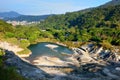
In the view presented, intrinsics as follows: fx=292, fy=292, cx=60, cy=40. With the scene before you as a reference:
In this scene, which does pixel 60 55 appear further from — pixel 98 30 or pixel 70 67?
pixel 98 30

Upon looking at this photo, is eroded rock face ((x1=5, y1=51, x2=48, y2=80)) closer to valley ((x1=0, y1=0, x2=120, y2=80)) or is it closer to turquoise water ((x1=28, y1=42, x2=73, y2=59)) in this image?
valley ((x1=0, y1=0, x2=120, y2=80))

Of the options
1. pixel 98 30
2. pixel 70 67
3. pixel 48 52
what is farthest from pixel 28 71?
pixel 98 30

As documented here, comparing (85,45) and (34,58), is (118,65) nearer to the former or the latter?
(34,58)

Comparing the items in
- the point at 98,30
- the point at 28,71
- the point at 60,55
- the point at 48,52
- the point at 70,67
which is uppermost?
the point at 98,30

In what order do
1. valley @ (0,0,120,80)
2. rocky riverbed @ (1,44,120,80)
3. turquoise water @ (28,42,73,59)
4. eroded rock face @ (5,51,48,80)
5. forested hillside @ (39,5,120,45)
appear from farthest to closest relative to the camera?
forested hillside @ (39,5,120,45)
turquoise water @ (28,42,73,59)
valley @ (0,0,120,80)
rocky riverbed @ (1,44,120,80)
eroded rock face @ (5,51,48,80)

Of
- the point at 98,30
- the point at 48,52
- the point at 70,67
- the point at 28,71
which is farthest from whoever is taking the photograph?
the point at 98,30

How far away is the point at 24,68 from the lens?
59.3 m

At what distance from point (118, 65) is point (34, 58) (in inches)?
867

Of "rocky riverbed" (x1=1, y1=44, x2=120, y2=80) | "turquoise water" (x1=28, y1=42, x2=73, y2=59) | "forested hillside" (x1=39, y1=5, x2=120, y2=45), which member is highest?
"forested hillside" (x1=39, y1=5, x2=120, y2=45)

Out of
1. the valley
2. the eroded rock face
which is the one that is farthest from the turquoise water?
the eroded rock face

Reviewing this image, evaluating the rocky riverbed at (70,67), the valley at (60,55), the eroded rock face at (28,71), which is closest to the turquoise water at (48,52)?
the valley at (60,55)

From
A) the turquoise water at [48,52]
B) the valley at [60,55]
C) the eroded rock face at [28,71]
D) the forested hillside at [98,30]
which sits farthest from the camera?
the forested hillside at [98,30]

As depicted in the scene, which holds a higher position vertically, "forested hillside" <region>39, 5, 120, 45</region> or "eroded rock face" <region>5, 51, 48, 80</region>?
"forested hillside" <region>39, 5, 120, 45</region>

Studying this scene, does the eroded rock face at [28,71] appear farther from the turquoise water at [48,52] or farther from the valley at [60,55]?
the turquoise water at [48,52]
